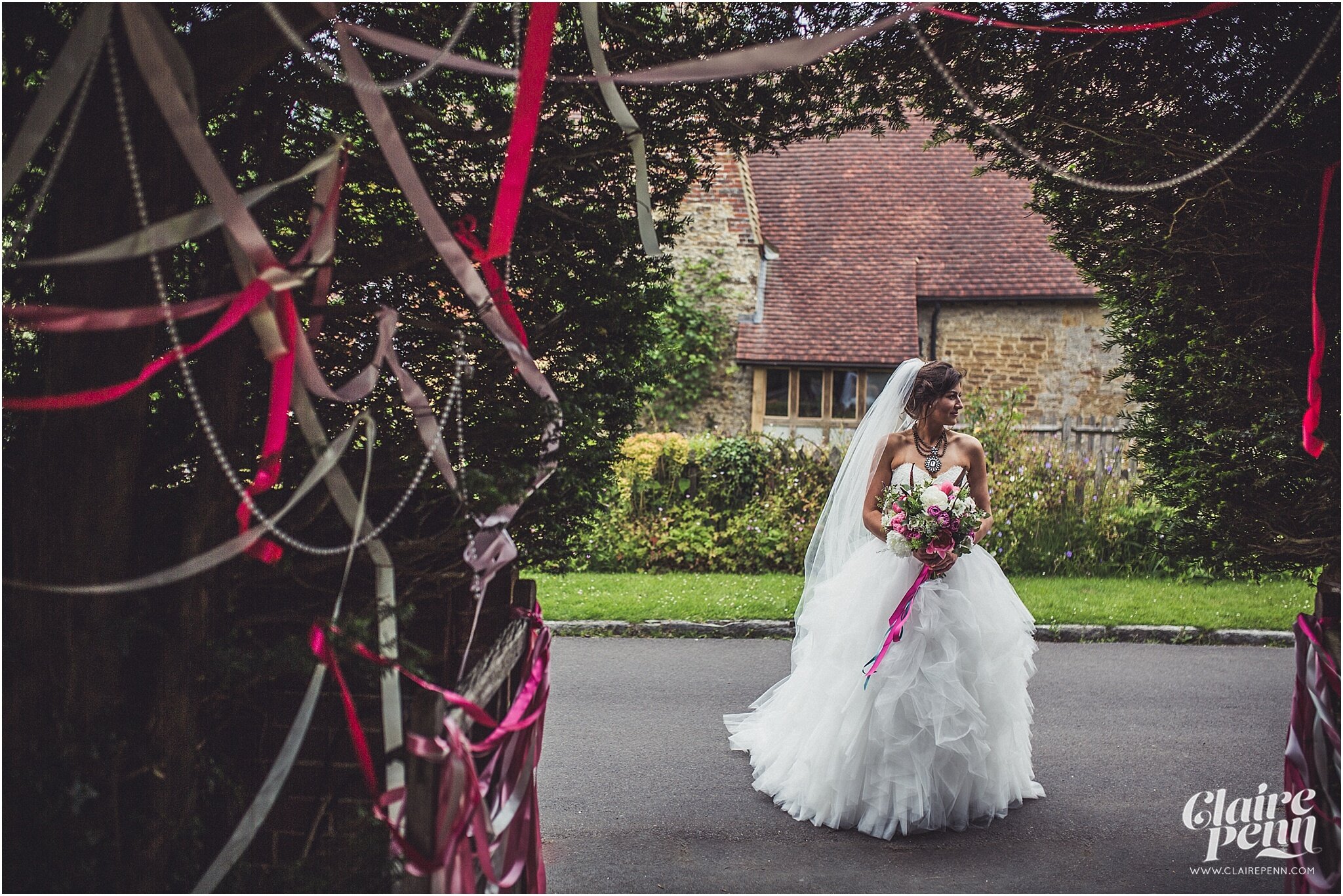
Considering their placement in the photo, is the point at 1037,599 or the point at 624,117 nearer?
the point at 624,117

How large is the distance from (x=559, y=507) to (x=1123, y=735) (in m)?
4.35

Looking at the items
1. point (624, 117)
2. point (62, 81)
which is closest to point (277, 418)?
point (62, 81)

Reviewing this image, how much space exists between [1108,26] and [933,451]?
2.23 metres

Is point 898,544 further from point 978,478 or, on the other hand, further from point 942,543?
point 978,478

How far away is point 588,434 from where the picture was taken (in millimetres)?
4059

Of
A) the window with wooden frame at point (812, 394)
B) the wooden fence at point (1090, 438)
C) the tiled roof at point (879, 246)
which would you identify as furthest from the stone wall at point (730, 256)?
the wooden fence at point (1090, 438)

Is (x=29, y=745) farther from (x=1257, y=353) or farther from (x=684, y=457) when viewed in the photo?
(x=684, y=457)

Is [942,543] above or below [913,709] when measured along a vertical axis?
above

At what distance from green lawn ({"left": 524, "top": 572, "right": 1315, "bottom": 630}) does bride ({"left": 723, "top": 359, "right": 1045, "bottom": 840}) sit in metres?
4.29

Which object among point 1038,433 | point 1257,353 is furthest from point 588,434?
point 1038,433

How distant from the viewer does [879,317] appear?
62.0 ft

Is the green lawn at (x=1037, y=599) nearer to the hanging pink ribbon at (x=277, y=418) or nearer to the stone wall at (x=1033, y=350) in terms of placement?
the hanging pink ribbon at (x=277, y=418)

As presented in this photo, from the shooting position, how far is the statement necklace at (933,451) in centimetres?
532

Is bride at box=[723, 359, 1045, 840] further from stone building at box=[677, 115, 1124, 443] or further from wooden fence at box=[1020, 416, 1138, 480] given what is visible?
stone building at box=[677, 115, 1124, 443]
